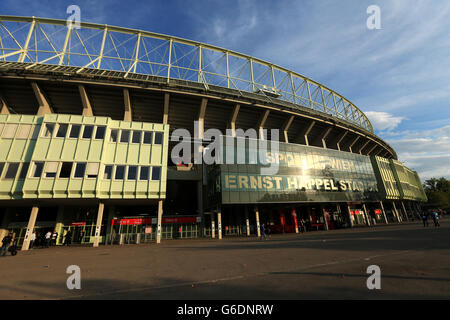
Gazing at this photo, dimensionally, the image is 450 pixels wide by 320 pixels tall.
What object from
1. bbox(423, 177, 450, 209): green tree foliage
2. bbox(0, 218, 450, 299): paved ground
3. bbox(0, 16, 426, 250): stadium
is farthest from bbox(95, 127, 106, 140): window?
bbox(423, 177, 450, 209): green tree foliage

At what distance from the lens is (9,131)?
2158cm

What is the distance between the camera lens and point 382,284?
5.11 metres

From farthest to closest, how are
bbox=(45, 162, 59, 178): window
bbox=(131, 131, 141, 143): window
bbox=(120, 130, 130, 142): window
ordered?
bbox=(131, 131, 141, 143): window
bbox=(120, 130, 130, 142): window
bbox=(45, 162, 59, 178): window

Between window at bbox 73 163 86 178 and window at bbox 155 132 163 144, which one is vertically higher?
window at bbox 155 132 163 144

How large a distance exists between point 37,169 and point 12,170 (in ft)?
7.85

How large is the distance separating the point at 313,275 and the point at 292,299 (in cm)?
221

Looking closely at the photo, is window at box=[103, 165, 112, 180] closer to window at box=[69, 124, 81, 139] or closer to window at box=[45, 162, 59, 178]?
window at box=[45, 162, 59, 178]

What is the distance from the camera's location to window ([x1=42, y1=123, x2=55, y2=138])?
21922mm

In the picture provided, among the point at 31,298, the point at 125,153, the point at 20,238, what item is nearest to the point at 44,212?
the point at 20,238

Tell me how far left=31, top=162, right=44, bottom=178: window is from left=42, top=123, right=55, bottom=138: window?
3317 mm

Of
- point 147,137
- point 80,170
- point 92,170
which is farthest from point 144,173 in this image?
point 80,170

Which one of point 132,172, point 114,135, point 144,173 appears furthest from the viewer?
point 114,135

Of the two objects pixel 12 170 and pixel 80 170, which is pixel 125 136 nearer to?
pixel 80 170

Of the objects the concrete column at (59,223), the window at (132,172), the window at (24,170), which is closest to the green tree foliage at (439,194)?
the window at (132,172)
